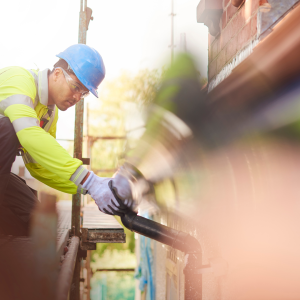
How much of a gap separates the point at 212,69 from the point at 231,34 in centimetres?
46

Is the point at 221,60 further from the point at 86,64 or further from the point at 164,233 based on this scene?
the point at 164,233

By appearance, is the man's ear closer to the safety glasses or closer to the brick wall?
the safety glasses

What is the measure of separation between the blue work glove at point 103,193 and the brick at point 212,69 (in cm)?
142

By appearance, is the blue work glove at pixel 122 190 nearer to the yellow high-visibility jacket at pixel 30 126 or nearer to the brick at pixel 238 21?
the yellow high-visibility jacket at pixel 30 126

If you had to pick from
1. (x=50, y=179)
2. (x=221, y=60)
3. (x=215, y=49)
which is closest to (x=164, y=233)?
(x=50, y=179)

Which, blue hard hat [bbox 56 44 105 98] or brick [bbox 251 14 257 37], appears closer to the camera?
brick [bbox 251 14 257 37]

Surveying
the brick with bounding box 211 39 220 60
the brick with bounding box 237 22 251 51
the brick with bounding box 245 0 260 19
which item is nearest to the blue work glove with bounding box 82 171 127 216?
the brick with bounding box 237 22 251 51

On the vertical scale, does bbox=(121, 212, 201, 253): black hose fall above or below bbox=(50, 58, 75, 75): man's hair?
below

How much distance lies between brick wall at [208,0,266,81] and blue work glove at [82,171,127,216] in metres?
1.35

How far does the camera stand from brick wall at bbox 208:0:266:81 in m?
1.93

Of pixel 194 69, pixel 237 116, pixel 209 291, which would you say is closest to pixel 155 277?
pixel 209 291

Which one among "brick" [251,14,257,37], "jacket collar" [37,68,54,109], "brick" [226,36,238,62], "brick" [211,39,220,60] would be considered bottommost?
"jacket collar" [37,68,54,109]

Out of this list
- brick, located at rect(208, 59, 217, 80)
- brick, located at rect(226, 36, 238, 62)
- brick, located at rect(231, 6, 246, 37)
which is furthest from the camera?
brick, located at rect(208, 59, 217, 80)

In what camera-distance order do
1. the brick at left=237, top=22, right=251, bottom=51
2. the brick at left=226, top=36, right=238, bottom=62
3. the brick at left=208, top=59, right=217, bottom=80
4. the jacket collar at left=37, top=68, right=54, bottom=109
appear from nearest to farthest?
the brick at left=237, top=22, right=251, bottom=51
the brick at left=226, top=36, right=238, bottom=62
the jacket collar at left=37, top=68, right=54, bottom=109
the brick at left=208, top=59, right=217, bottom=80
